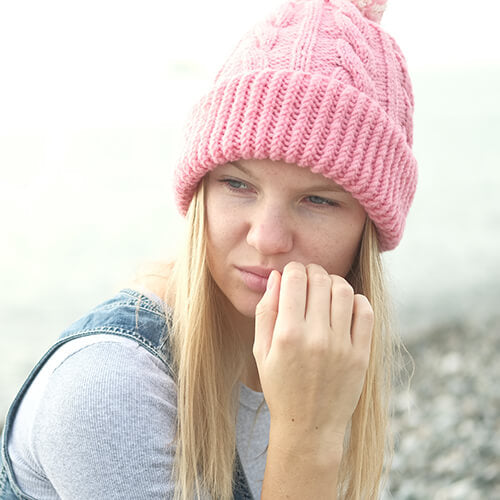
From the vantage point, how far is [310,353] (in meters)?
2.17

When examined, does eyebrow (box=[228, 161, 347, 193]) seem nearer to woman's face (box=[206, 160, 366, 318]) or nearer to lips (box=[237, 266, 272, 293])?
woman's face (box=[206, 160, 366, 318])

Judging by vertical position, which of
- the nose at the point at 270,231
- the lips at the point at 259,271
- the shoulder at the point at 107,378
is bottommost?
the shoulder at the point at 107,378

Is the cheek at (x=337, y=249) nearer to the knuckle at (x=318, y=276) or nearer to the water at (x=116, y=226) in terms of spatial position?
the knuckle at (x=318, y=276)

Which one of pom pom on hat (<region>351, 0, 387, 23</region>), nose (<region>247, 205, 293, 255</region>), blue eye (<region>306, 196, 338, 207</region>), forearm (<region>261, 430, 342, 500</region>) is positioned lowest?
→ forearm (<region>261, 430, 342, 500</region>)

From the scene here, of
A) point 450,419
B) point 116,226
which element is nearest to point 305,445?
point 450,419

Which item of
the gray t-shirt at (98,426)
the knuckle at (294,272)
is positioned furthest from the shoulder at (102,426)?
the knuckle at (294,272)

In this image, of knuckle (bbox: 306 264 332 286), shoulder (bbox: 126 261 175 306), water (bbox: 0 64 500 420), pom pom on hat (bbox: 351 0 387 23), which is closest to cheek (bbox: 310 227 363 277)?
knuckle (bbox: 306 264 332 286)

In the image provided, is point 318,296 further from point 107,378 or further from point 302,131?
point 107,378

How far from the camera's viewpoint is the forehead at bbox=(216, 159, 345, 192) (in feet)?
7.64

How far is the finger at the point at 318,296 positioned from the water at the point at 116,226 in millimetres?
4142

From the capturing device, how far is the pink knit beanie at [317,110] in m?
2.30

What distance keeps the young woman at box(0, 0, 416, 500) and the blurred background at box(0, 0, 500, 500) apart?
2.94 meters

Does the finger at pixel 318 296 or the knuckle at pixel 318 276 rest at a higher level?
the knuckle at pixel 318 276

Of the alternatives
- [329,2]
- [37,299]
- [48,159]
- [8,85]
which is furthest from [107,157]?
[329,2]
